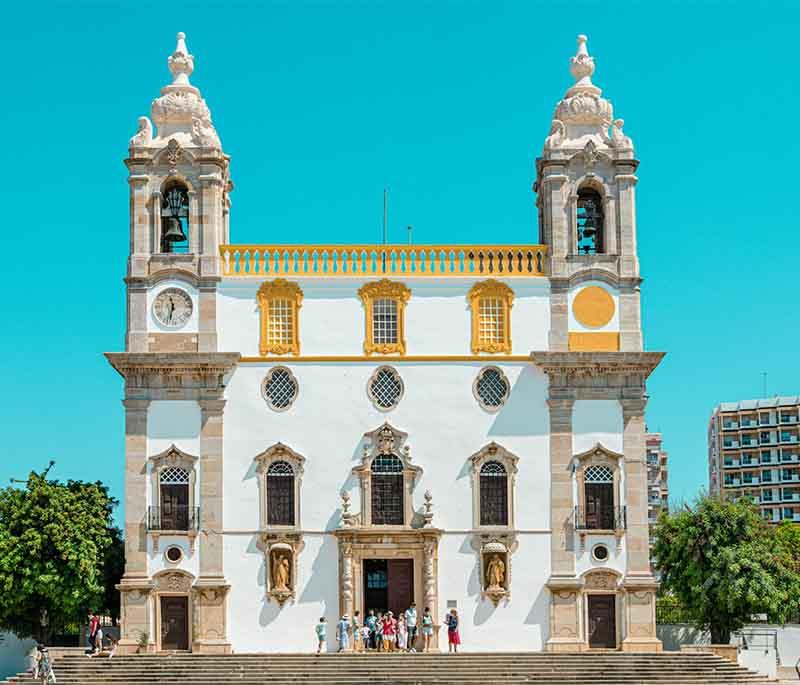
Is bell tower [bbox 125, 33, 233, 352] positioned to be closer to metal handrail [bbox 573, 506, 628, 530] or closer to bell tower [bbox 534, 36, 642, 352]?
bell tower [bbox 534, 36, 642, 352]

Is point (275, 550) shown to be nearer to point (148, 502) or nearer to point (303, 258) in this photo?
point (148, 502)

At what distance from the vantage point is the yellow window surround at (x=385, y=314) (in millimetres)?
40062

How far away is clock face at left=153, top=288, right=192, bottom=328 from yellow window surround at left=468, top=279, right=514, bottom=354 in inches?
306

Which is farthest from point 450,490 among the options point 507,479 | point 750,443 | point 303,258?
point 750,443

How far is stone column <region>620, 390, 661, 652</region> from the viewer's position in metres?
38.5

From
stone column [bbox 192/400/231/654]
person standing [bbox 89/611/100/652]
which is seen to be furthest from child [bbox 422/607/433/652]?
person standing [bbox 89/611/100/652]

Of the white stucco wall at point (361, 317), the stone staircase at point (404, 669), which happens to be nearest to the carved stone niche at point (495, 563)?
the stone staircase at point (404, 669)

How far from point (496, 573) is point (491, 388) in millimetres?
5018

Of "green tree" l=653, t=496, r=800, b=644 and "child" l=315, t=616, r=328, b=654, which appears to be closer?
"child" l=315, t=616, r=328, b=654

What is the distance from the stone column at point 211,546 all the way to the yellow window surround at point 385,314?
4529mm

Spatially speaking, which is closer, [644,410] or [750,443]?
[644,410]

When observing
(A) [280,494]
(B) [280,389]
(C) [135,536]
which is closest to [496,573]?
(A) [280,494]

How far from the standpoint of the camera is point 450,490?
3944 cm

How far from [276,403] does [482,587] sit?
7.43 meters
